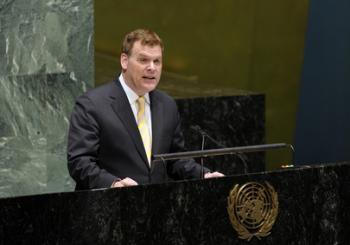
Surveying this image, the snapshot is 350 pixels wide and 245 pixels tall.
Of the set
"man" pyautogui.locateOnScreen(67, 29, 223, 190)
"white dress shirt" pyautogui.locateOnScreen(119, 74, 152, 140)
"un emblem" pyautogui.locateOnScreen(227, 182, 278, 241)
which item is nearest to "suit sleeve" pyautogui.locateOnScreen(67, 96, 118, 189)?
"man" pyautogui.locateOnScreen(67, 29, 223, 190)

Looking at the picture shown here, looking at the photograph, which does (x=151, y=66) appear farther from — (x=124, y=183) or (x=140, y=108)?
(x=124, y=183)

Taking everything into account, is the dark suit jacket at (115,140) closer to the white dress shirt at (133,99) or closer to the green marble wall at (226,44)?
the white dress shirt at (133,99)

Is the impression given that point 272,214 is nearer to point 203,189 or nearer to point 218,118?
point 203,189

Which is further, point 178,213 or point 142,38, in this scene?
point 142,38

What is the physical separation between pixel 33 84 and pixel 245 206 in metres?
1.81

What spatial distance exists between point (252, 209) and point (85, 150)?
659 millimetres

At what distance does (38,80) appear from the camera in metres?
4.81

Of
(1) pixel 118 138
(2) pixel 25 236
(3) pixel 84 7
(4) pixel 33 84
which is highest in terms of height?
(3) pixel 84 7

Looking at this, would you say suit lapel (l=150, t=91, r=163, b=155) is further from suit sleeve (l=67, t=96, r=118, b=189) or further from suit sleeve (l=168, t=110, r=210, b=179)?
suit sleeve (l=67, t=96, r=118, b=189)

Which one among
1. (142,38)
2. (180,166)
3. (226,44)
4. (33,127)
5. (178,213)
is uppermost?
(226,44)

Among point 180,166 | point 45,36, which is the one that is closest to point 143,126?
point 180,166

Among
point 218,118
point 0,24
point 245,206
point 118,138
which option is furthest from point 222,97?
point 245,206

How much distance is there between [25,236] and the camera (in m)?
2.99

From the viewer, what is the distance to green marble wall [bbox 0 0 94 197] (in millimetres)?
4723
